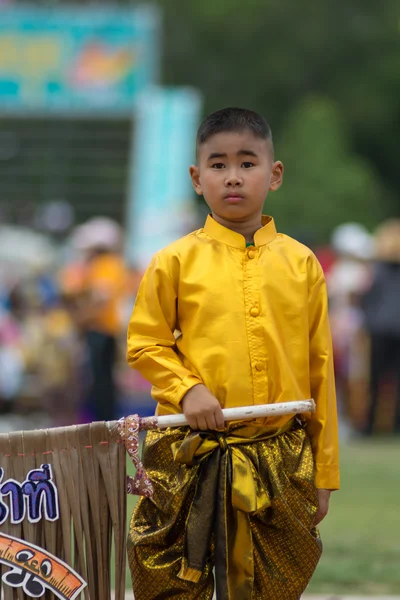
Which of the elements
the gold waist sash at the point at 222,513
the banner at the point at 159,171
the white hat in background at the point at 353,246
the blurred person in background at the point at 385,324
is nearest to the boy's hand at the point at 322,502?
the gold waist sash at the point at 222,513

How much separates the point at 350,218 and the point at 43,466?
27.8m


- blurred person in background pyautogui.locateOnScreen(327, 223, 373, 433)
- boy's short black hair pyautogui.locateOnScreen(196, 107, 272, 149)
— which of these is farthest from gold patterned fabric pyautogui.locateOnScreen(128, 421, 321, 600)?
blurred person in background pyautogui.locateOnScreen(327, 223, 373, 433)

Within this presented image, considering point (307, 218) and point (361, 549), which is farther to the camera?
point (307, 218)

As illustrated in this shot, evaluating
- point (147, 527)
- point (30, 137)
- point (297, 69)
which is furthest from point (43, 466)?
point (297, 69)

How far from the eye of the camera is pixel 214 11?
45.1m

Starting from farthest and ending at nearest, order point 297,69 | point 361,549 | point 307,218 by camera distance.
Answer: point 297,69 → point 307,218 → point 361,549

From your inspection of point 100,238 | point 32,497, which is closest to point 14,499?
point 32,497

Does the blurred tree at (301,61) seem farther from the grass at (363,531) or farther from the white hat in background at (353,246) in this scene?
the grass at (363,531)

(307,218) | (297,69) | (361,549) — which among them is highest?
(297,69)

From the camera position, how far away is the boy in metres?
3.26

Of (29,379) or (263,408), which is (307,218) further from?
(263,408)

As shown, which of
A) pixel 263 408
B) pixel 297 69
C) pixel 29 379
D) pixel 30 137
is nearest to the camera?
pixel 263 408

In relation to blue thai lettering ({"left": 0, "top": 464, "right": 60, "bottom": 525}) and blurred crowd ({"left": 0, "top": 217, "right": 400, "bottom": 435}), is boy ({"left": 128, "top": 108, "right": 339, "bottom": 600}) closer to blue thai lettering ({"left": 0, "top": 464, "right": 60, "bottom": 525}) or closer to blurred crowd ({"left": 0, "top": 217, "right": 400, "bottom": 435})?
blue thai lettering ({"left": 0, "top": 464, "right": 60, "bottom": 525})

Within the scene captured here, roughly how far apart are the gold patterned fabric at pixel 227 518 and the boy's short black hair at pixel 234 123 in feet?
2.48
